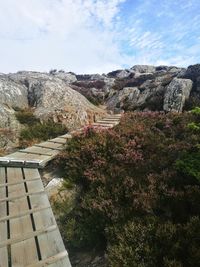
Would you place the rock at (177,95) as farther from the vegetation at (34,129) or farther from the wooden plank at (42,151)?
the wooden plank at (42,151)

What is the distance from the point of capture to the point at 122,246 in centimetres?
479

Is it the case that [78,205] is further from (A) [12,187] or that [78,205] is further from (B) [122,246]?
(B) [122,246]

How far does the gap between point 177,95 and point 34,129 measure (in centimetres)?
849

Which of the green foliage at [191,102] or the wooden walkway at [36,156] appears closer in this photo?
the wooden walkway at [36,156]

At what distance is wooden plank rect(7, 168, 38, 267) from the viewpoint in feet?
13.0

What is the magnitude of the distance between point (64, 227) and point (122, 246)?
1785mm

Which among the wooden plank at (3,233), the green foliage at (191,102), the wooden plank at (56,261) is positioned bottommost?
the wooden plank at (56,261)

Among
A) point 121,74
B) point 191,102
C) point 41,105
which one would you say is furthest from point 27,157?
point 121,74

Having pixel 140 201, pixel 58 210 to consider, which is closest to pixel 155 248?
pixel 140 201

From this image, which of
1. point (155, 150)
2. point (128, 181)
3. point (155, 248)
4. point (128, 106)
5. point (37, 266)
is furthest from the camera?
point (128, 106)

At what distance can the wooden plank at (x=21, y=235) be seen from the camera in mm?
3961

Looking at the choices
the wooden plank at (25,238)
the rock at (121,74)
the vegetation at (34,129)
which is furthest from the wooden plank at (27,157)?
the rock at (121,74)

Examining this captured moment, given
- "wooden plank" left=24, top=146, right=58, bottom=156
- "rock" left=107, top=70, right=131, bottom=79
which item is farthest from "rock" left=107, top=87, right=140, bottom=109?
"rock" left=107, top=70, right=131, bottom=79

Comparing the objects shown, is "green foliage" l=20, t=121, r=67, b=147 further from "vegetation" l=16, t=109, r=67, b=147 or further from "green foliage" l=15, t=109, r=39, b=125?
"green foliage" l=15, t=109, r=39, b=125
